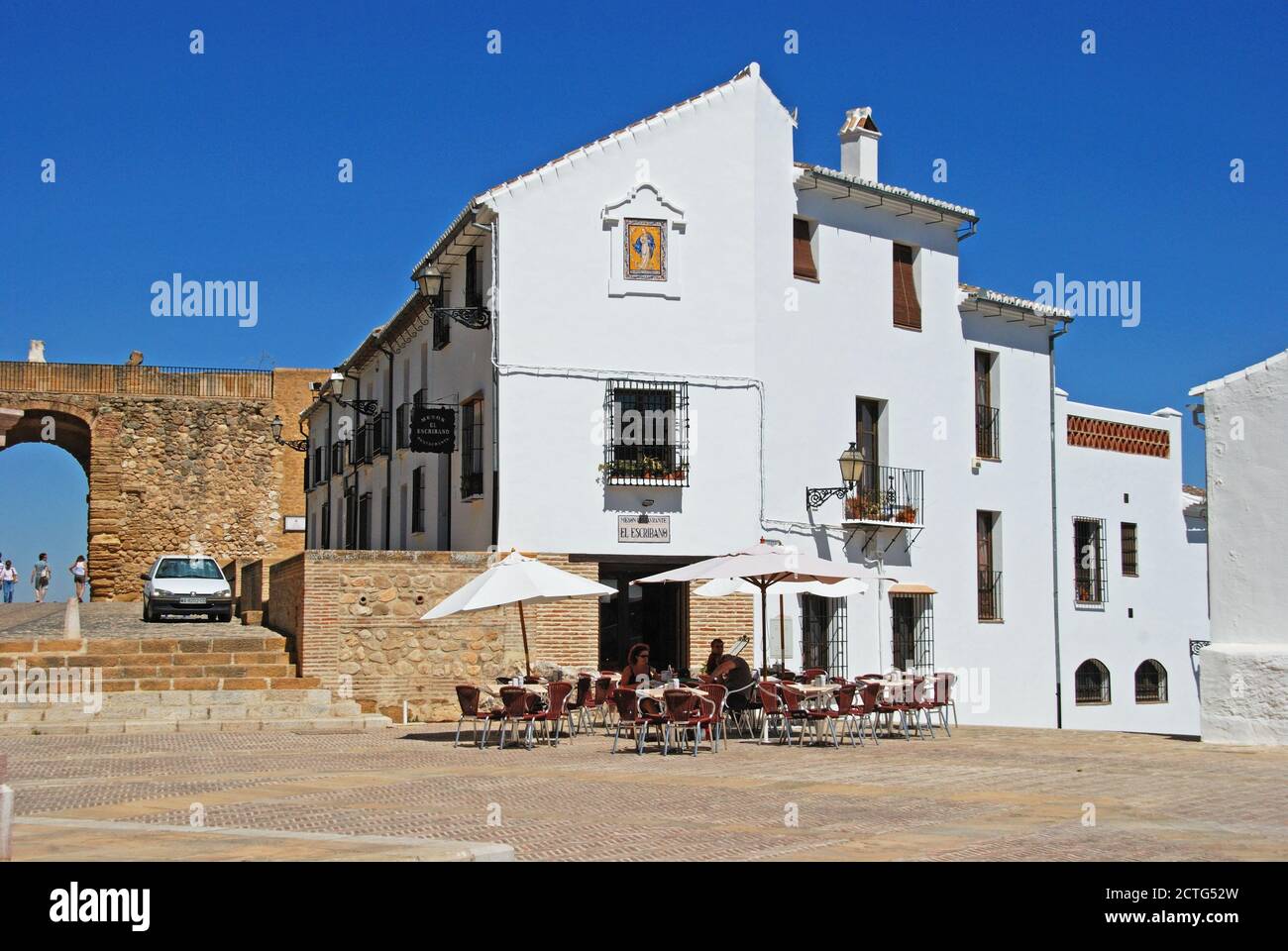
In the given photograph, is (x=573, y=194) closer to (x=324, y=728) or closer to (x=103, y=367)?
(x=324, y=728)

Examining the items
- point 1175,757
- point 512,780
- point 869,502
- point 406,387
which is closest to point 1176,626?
point 869,502

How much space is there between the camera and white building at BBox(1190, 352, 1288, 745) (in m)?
16.0

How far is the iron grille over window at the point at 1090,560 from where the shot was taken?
26.4 m

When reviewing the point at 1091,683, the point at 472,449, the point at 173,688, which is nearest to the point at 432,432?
the point at 472,449

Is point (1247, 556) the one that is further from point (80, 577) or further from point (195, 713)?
point (80, 577)

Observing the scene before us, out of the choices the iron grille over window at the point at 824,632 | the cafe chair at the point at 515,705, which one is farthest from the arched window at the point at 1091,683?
the cafe chair at the point at 515,705

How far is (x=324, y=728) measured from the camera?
1784 centimetres

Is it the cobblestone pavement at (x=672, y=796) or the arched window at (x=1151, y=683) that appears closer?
the cobblestone pavement at (x=672, y=796)

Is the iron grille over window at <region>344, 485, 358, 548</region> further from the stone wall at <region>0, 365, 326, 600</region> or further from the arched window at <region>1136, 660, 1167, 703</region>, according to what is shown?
the arched window at <region>1136, 660, 1167, 703</region>

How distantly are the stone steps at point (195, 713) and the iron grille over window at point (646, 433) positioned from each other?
517cm

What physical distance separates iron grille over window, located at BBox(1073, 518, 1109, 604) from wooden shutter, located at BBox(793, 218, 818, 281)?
7614 millimetres

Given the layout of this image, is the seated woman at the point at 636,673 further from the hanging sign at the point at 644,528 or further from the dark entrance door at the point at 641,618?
the dark entrance door at the point at 641,618

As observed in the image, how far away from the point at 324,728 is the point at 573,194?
8812 mm

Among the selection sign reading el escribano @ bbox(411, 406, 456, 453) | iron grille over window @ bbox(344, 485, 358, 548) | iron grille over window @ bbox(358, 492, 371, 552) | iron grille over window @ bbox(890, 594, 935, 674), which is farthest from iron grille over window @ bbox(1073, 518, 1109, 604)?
iron grille over window @ bbox(344, 485, 358, 548)
